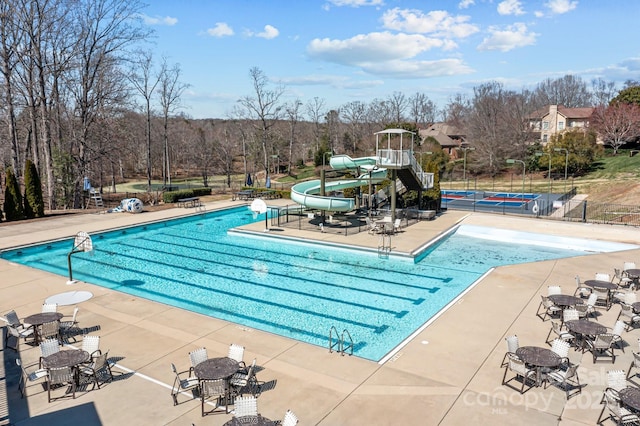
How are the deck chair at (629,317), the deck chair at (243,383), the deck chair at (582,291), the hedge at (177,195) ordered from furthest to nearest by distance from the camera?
the hedge at (177,195)
the deck chair at (582,291)
the deck chair at (629,317)
the deck chair at (243,383)

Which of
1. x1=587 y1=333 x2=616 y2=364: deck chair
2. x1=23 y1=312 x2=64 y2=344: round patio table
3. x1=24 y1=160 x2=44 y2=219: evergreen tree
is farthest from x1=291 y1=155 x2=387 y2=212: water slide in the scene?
x1=24 y1=160 x2=44 y2=219: evergreen tree

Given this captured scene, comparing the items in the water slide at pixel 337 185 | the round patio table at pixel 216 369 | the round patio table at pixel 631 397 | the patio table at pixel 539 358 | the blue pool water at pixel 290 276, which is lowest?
the blue pool water at pixel 290 276

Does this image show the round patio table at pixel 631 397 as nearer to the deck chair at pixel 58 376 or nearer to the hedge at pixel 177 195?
the deck chair at pixel 58 376

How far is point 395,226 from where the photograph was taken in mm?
23875

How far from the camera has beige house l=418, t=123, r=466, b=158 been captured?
7056cm

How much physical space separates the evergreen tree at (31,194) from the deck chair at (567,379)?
97.7ft

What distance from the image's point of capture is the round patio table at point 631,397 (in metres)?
7.13

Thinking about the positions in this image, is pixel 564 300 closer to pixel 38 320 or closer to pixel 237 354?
pixel 237 354

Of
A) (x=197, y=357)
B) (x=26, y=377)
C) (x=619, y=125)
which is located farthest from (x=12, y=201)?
(x=619, y=125)

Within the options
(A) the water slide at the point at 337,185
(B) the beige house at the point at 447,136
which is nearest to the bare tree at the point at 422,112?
(B) the beige house at the point at 447,136

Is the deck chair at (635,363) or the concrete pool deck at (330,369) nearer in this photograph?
the concrete pool deck at (330,369)

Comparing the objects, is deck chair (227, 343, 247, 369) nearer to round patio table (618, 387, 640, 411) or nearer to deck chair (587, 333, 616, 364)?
round patio table (618, 387, 640, 411)

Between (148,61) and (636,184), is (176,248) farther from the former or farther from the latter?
(636,184)

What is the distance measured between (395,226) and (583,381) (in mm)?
15253
